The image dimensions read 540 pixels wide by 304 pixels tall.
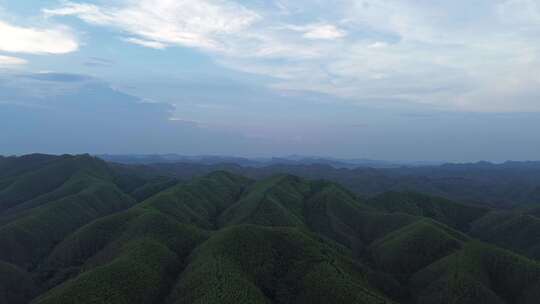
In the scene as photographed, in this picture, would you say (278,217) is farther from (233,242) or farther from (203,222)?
(233,242)

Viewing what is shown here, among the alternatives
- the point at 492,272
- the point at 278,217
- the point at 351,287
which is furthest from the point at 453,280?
the point at 278,217

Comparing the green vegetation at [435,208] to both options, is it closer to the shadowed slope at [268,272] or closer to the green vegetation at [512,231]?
the green vegetation at [512,231]

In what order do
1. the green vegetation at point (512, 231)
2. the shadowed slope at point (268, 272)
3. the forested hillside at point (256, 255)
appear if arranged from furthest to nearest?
the green vegetation at point (512, 231)
the forested hillside at point (256, 255)
the shadowed slope at point (268, 272)

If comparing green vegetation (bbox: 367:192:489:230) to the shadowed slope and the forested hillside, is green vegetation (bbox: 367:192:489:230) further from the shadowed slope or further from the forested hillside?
the shadowed slope

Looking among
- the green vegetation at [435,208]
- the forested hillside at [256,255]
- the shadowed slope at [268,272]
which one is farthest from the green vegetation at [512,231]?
the shadowed slope at [268,272]

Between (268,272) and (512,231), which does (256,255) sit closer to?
(268,272)

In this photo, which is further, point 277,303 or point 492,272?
point 492,272

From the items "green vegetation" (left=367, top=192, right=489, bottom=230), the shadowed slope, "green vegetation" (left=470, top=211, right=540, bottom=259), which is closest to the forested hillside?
the shadowed slope

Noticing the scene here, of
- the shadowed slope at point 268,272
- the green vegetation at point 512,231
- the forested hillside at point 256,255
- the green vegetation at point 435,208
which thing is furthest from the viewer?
the green vegetation at point 435,208
